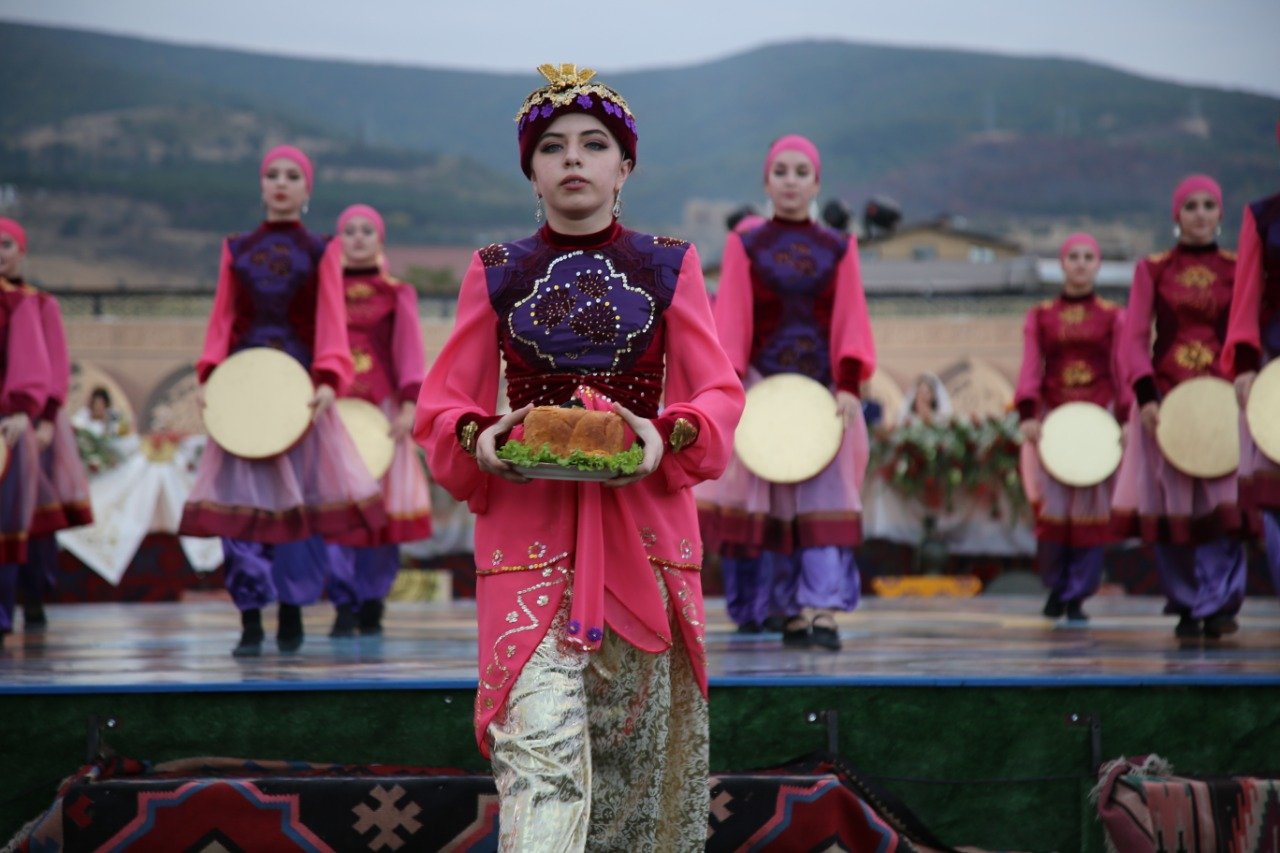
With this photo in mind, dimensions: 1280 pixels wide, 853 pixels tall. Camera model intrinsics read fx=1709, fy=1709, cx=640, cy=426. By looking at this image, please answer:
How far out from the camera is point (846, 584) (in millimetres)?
5438

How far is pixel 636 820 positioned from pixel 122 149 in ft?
88.3

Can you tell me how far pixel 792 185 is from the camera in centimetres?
546

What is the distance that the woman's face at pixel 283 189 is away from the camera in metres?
5.46

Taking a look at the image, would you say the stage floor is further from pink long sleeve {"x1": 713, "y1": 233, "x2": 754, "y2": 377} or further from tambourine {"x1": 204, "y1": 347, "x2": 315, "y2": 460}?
pink long sleeve {"x1": 713, "y1": 233, "x2": 754, "y2": 377}

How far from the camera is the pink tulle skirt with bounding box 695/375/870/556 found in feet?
17.8

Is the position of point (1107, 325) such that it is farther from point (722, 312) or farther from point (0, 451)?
point (0, 451)

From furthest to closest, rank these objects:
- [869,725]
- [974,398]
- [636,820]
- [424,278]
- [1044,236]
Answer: [1044,236]
[424,278]
[974,398]
[869,725]
[636,820]

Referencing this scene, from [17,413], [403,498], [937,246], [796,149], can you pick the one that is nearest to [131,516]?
[403,498]

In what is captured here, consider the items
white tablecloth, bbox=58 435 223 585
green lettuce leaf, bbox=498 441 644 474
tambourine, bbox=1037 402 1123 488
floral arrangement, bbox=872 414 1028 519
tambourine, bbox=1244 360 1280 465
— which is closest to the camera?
green lettuce leaf, bbox=498 441 644 474

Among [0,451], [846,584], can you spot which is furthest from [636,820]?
[0,451]

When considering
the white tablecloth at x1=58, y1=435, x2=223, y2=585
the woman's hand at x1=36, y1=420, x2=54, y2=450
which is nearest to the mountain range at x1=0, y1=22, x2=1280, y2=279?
the white tablecloth at x1=58, y1=435, x2=223, y2=585

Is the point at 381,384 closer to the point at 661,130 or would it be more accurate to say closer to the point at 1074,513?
the point at 1074,513

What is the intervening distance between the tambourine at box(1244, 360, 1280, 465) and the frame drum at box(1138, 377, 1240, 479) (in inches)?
35.5

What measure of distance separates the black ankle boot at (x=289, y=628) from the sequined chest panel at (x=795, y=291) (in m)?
1.71
